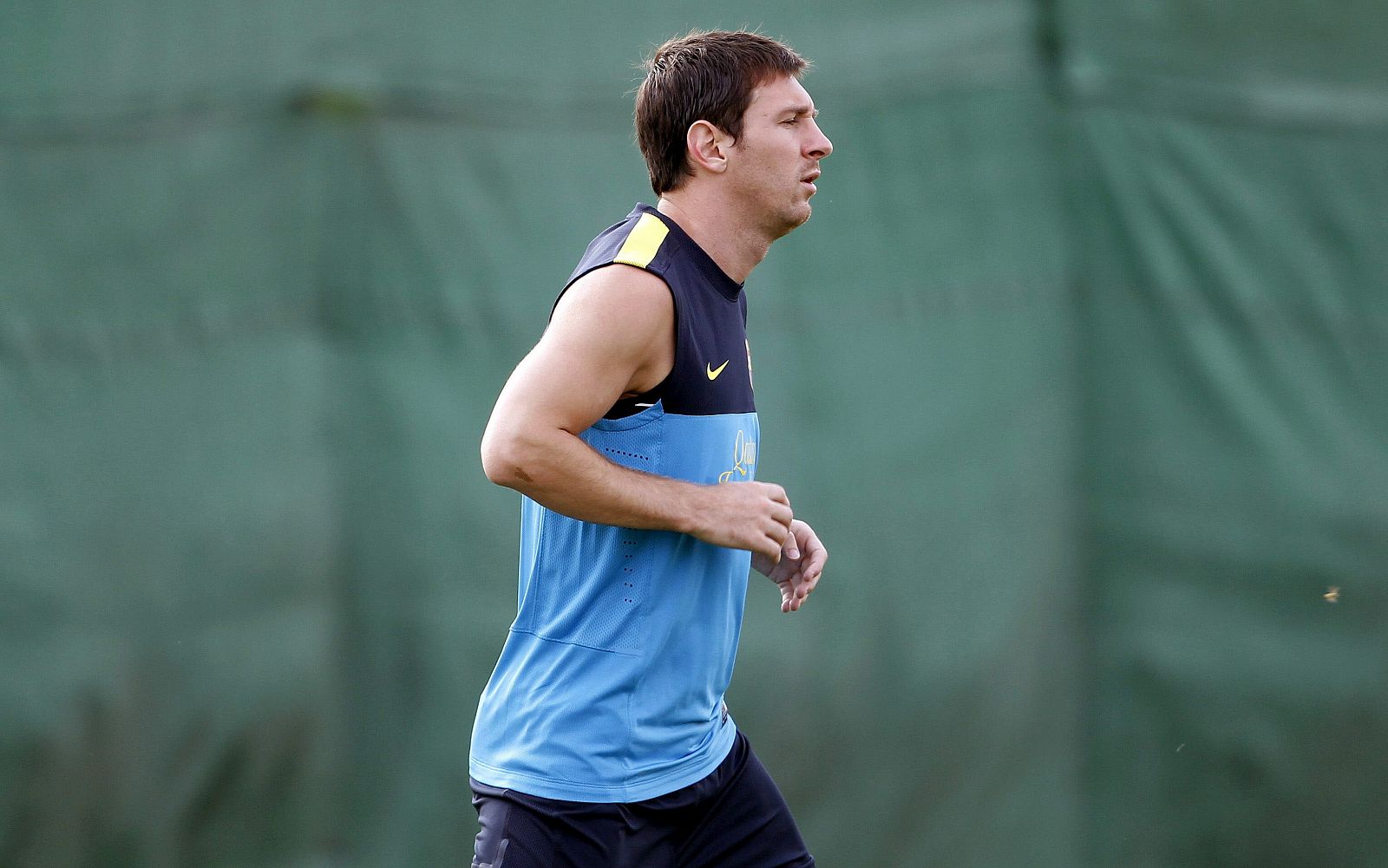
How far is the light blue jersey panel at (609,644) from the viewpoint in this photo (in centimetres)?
275

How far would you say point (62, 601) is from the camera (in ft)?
11.8

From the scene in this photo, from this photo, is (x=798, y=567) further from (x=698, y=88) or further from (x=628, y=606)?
(x=698, y=88)

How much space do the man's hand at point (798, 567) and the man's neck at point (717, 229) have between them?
55cm

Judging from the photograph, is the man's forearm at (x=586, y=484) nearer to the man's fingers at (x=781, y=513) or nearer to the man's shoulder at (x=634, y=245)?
the man's fingers at (x=781, y=513)

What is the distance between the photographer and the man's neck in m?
2.91

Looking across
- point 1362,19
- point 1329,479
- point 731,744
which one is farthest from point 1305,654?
point 731,744

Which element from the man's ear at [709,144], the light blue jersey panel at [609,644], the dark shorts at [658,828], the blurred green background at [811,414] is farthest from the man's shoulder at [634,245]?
the blurred green background at [811,414]

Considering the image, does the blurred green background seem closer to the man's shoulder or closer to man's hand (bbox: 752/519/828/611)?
man's hand (bbox: 752/519/828/611)

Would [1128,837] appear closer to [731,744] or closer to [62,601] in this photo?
[731,744]

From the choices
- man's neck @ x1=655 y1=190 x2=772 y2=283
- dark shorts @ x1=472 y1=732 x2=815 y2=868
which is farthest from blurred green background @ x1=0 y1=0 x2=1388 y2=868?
man's neck @ x1=655 y1=190 x2=772 y2=283

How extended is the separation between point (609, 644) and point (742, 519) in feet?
1.18

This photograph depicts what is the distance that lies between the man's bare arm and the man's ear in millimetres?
Result: 357

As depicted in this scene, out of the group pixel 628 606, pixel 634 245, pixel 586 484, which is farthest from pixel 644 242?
pixel 628 606

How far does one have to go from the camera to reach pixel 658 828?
2.86 m
